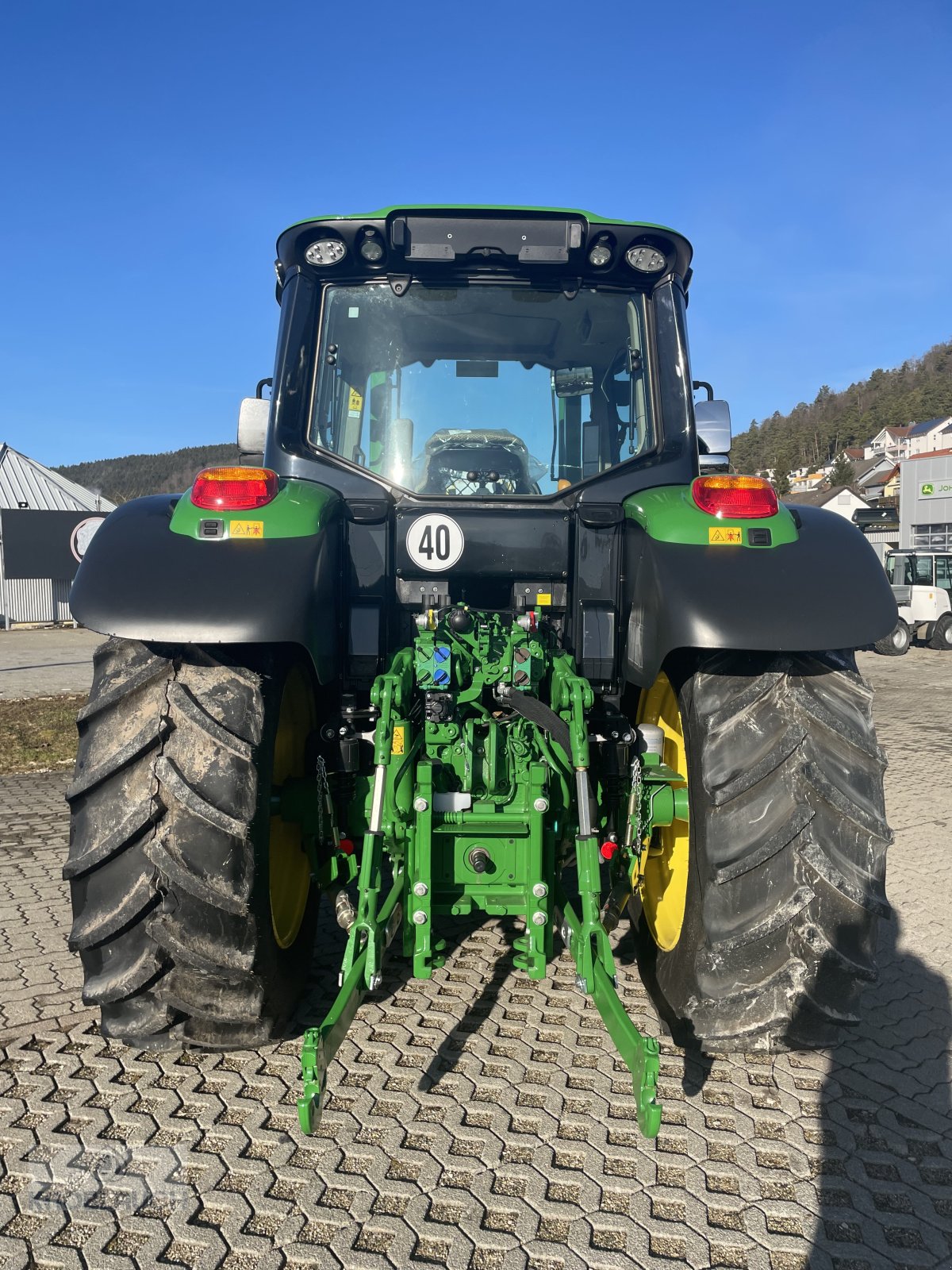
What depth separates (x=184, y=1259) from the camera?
6.59ft

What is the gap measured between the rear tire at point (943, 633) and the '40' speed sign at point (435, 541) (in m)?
20.1

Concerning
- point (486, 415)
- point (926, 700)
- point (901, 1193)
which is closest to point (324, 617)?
point (486, 415)

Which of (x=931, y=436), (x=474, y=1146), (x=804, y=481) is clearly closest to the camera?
(x=474, y=1146)

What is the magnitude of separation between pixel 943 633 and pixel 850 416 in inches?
3591

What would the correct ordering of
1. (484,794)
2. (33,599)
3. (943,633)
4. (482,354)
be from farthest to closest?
(33,599), (943,633), (482,354), (484,794)

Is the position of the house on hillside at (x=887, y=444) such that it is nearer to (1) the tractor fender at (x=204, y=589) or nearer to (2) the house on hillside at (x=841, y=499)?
(2) the house on hillside at (x=841, y=499)

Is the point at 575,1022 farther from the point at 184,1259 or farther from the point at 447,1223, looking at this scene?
the point at 184,1259

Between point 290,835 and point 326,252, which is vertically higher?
point 326,252

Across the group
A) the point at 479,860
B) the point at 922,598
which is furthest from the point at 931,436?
the point at 479,860

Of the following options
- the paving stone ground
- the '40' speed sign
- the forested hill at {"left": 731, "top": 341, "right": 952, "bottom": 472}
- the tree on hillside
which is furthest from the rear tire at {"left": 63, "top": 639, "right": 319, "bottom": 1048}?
the forested hill at {"left": 731, "top": 341, "right": 952, "bottom": 472}

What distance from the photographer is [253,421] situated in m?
3.69

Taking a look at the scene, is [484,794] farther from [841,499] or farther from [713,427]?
[841,499]

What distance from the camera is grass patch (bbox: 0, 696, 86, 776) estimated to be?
306 inches

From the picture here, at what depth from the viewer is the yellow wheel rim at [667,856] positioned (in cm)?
299
